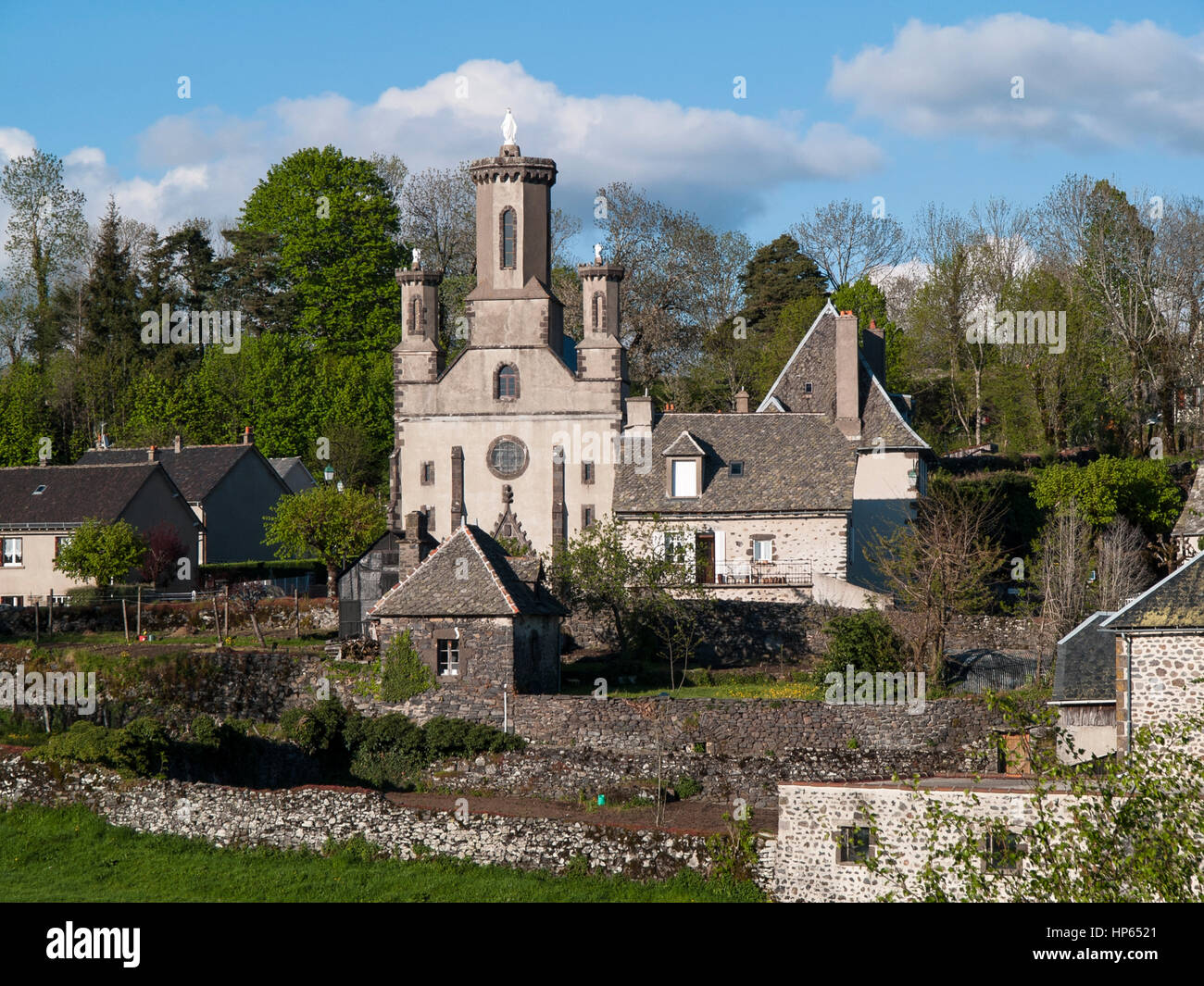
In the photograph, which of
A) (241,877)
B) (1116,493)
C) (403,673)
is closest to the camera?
(241,877)

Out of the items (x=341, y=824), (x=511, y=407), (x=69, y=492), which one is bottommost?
(x=341, y=824)

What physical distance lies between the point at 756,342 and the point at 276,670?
38276 millimetres

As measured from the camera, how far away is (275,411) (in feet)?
206

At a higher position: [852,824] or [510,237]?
[510,237]

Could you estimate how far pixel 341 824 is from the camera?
24.7 metres

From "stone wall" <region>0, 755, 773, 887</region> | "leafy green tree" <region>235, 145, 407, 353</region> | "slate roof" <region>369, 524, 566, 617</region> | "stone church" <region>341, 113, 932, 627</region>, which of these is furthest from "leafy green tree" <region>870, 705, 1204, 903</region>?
"leafy green tree" <region>235, 145, 407, 353</region>

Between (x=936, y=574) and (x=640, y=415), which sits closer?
(x=936, y=574)

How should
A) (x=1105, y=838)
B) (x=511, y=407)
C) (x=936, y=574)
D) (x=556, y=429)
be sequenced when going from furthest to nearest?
1. (x=511, y=407)
2. (x=556, y=429)
3. (x=936, y=574)
4. (x=1105, y=838)

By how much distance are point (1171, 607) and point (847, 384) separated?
2433 cm

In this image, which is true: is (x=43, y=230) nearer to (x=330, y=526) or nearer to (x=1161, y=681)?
(x=330, y=526)

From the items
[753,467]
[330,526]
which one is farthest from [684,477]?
[330,526]

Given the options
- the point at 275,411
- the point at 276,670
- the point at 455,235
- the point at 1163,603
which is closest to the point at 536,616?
the point at 276,670

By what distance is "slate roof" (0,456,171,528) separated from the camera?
46.9m
